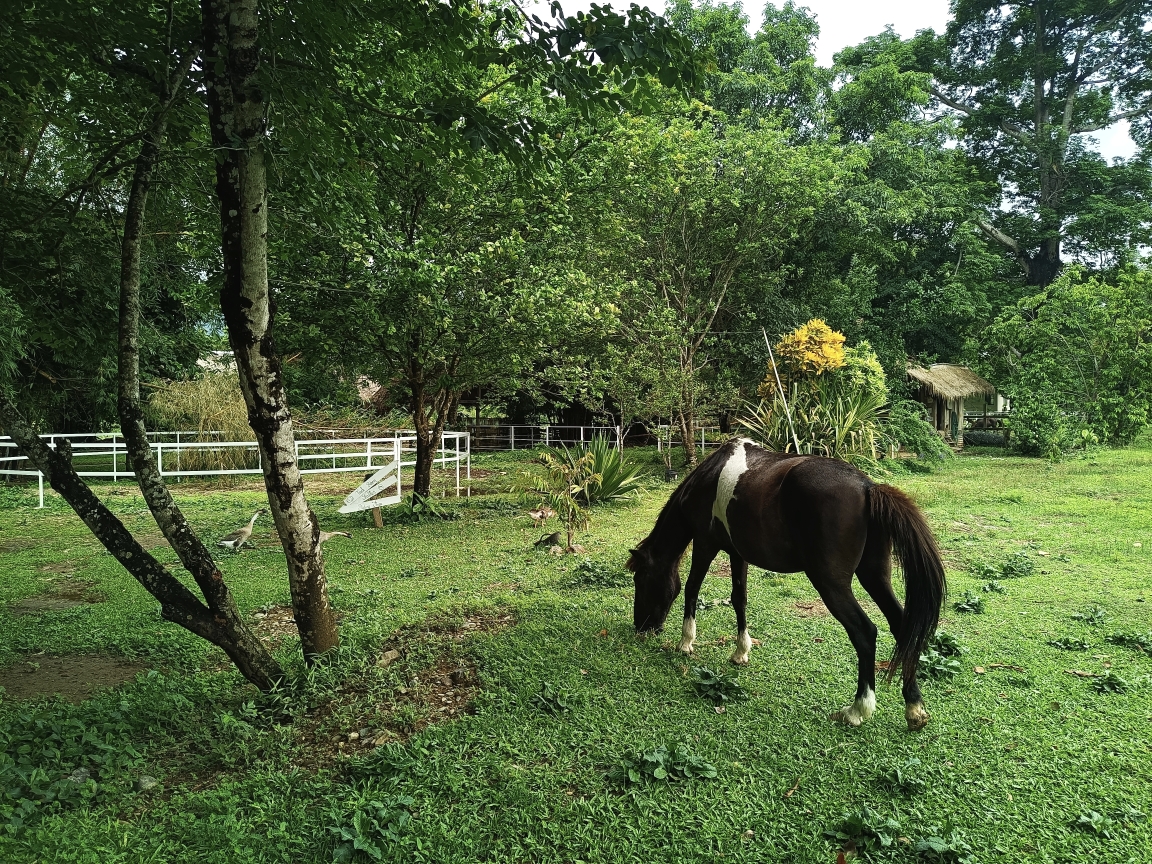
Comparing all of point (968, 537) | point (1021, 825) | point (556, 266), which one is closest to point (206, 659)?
point (1021, 825)

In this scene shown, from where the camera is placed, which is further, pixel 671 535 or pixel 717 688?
pixel 671 535

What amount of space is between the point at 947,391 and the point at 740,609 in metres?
19.2

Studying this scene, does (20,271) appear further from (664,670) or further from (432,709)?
(664,670)

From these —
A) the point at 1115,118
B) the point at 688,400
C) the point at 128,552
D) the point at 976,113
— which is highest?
the point at 976,113

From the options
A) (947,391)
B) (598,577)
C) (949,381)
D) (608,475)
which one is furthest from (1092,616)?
(949,381)

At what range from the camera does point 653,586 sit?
4312 millimetres

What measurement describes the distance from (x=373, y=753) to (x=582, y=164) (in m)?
7.06

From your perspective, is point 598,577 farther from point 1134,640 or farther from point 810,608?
point 1134,640

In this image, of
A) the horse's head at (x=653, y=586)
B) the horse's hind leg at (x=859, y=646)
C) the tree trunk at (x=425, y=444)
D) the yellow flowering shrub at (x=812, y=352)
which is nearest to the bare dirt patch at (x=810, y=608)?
the horse's head at (x=653, y=586)

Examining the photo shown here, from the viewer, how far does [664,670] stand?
3818mm

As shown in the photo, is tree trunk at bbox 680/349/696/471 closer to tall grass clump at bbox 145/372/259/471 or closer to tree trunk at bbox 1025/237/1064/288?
tall grass clump at bbox 145/372/259/471

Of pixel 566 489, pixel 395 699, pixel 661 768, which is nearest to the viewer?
pixel 661 768

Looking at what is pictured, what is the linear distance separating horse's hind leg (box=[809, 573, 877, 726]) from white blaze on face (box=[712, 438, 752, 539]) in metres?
0.79

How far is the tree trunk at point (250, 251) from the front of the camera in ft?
9.23
